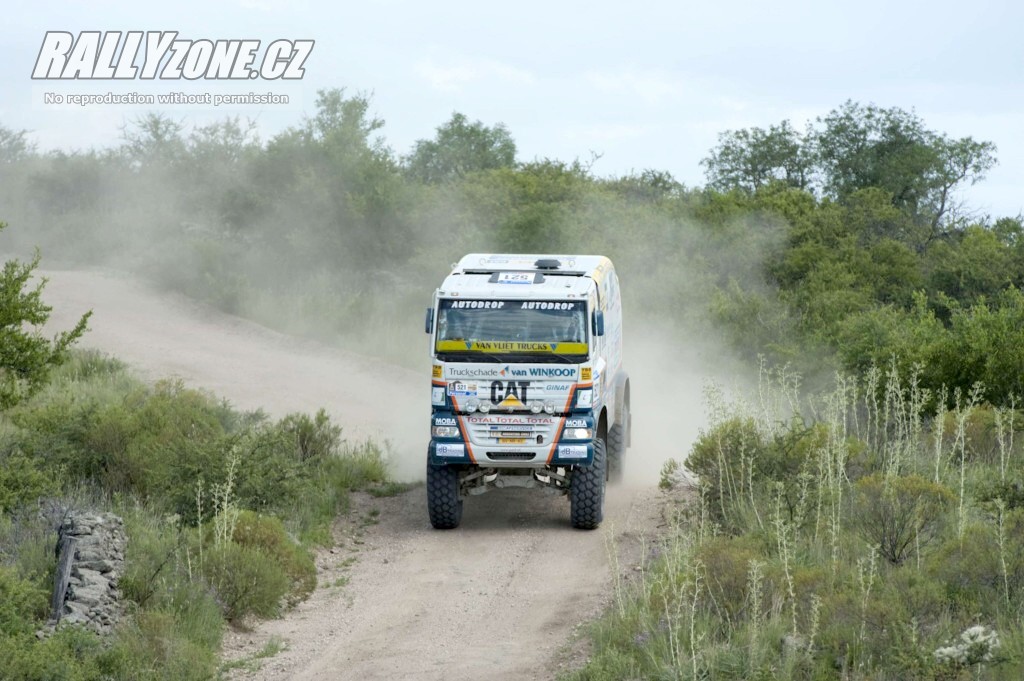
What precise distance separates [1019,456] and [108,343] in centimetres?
1917

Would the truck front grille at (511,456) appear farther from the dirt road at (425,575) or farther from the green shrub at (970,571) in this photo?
the green shrub at (970,571)

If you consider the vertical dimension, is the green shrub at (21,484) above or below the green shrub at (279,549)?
above

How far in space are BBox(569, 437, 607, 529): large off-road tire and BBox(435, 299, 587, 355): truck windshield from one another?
4.73ft

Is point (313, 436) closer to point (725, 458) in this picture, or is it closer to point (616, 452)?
point (616, 452)

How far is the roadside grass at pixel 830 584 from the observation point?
31.0 feet

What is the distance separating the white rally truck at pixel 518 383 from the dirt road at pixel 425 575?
812mm

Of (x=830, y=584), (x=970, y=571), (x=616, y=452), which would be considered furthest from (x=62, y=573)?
(x=616, y=452)

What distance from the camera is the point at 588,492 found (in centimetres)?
1517

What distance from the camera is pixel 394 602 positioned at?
12883 millimetres

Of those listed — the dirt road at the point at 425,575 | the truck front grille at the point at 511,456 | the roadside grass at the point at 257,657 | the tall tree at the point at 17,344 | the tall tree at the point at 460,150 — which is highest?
the tall tree at the point at 460,150

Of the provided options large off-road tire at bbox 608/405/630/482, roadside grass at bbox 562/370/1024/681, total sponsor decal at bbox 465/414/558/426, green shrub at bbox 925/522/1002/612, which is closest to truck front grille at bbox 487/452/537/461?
total sponsor decal at bbox 465/414/558/426

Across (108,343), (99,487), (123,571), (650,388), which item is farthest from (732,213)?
(123,571)

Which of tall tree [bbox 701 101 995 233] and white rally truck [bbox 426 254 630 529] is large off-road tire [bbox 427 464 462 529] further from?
tall tree [bbox 701 101 995 233]

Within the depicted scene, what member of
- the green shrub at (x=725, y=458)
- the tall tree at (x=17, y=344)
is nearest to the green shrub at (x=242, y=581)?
the tall tree at (x=17, y=344)
